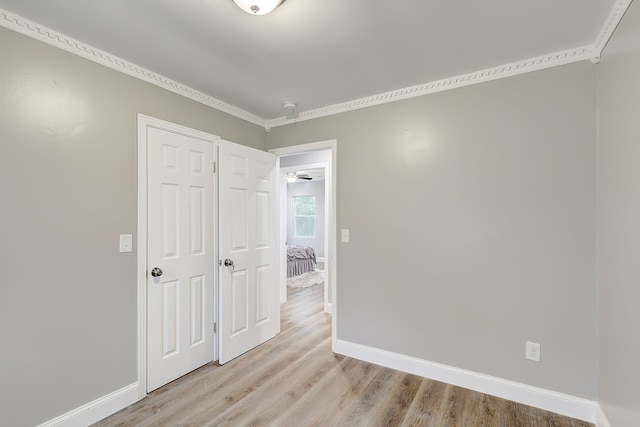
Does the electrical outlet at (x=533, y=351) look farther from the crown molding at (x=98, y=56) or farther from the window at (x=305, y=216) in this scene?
the window at (x=305, y=216)

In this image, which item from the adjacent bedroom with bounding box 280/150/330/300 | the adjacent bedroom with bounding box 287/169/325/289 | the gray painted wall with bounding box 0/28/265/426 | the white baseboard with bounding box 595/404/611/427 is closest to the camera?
the gray painted wall with bounding box 0/28/265/426

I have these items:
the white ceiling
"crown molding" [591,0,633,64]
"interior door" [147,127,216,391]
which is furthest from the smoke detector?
"crown molding" [591,0,633,64]

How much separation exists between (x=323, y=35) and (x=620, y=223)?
202cm

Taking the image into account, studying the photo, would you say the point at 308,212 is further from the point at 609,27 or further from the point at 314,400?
the point at 609,27

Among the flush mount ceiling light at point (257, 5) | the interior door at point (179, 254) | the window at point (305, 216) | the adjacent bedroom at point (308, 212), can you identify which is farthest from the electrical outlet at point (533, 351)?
the window at point (305, 216)

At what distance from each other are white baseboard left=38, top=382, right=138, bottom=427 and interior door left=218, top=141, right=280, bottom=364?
2.51 ft

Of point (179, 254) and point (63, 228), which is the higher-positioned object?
point (63, 228)

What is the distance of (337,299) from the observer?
9.84 ft

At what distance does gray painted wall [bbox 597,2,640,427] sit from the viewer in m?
1.43

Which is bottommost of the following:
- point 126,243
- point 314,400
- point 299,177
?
point 314,400

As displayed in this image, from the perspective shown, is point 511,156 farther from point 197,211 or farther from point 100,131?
point 100,131

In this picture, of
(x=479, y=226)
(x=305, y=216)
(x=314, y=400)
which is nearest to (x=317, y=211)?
(x=305, y=216)

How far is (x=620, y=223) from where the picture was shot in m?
1.61

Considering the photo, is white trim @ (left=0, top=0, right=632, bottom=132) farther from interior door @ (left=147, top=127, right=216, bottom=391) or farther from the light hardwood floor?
the light hardwood floor
